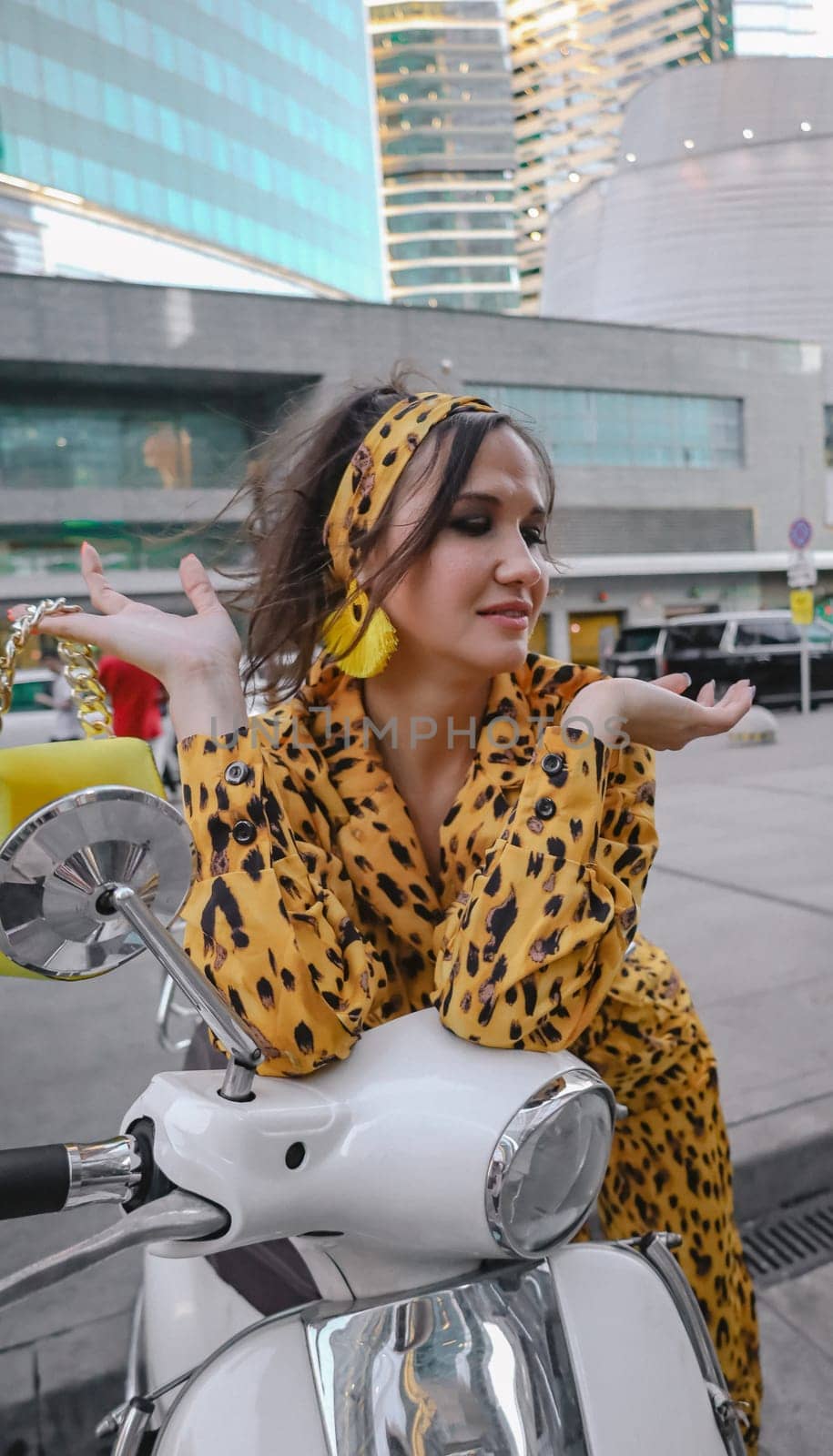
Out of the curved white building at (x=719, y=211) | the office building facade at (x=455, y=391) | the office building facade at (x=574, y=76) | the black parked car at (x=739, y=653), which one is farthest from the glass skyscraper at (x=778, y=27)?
the black parked car at (x=739, y=653)

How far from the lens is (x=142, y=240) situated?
45.6 metres

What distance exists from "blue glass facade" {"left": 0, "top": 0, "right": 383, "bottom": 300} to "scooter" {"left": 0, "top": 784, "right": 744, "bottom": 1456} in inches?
1857

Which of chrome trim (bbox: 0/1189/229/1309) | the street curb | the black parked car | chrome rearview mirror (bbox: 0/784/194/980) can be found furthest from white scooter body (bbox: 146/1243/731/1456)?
the black parked car

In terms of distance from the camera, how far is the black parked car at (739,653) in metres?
A: 15.5

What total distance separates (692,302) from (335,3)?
3039cm

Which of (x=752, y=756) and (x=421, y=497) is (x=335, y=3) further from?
(x=421, y=497)

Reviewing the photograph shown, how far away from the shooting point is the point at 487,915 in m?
1.06

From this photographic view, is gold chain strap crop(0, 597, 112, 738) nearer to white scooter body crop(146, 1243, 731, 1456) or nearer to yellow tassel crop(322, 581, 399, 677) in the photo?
yellow tassel crop(322, 581, 399, 677)

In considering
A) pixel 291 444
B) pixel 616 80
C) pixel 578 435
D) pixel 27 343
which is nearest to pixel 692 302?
pixel 578 435

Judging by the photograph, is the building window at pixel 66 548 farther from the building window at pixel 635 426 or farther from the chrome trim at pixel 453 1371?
the chrome trim at pixel 453 1371

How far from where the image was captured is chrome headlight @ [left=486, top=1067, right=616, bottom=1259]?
821mm

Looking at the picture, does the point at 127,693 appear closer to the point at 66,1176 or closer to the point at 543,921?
the point at 543,921

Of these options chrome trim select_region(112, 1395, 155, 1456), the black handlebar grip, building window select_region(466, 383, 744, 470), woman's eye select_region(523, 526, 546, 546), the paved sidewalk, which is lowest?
the paved sidewalk

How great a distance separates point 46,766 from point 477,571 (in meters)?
0.55
